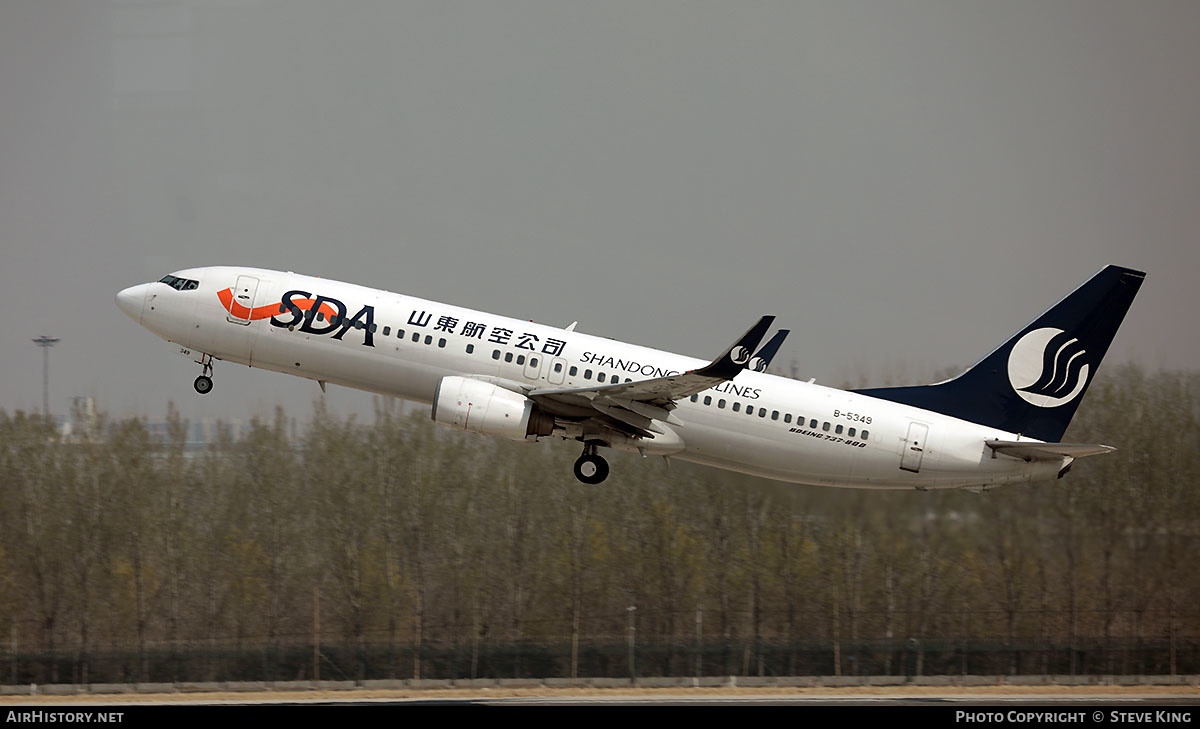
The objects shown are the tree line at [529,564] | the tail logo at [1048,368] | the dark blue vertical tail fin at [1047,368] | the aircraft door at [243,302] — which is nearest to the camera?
the aircraft door at [243,302]

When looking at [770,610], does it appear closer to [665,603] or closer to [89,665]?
[665,603]

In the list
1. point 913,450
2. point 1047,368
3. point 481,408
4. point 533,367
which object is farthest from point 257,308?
point 1047,368

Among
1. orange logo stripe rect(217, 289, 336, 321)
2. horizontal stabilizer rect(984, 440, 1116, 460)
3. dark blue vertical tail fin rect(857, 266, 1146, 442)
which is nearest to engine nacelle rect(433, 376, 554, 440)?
orange logo stripe rect(217, 289, 336, 321)

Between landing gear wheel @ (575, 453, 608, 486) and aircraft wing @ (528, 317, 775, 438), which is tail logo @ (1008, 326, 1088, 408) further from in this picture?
landing gear wheel @ (575, 453, 608, 486)

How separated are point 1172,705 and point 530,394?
2755 centimetres

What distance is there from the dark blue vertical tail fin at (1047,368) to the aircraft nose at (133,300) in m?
23.3

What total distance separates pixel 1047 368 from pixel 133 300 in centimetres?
2791

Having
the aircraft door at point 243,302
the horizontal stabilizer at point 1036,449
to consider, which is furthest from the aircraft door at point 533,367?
the horizontal stabilizer at point 1036,449

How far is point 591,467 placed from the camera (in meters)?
35.2

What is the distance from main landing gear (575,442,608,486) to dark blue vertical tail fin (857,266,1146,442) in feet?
32.9

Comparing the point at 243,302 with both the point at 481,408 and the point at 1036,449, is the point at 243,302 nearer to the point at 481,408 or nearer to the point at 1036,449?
the point at 481,408

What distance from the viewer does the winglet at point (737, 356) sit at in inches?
1164

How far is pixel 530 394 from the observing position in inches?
1312

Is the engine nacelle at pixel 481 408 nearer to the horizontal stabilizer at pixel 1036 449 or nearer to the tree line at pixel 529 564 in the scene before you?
the horizontal stabilizer at pixel 1036 449
